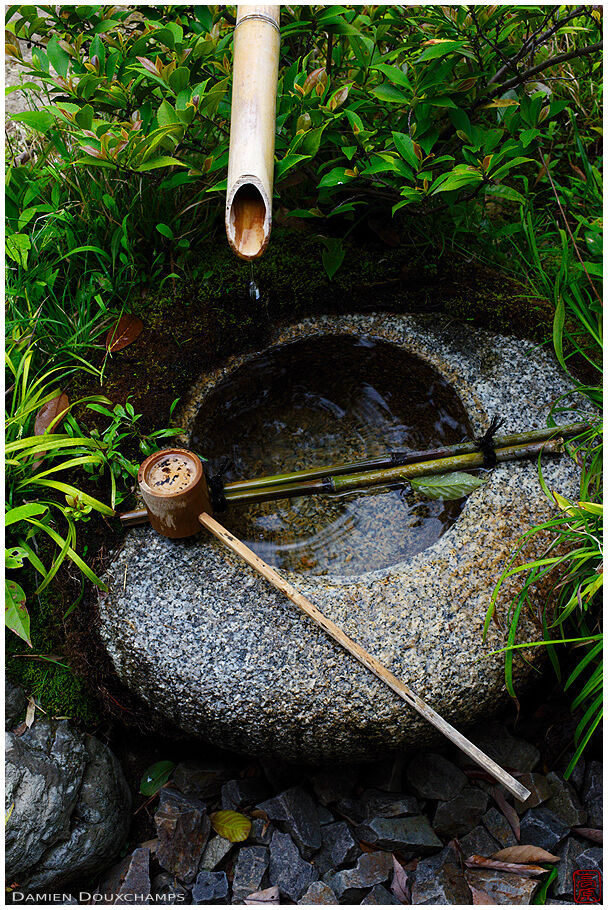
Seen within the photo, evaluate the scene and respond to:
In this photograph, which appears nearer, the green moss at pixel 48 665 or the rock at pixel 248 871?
the rock at pixel 248 871

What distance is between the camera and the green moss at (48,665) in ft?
6.86

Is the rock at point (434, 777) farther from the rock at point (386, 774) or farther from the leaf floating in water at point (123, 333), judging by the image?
the leaf floating in water at point (123, 333)

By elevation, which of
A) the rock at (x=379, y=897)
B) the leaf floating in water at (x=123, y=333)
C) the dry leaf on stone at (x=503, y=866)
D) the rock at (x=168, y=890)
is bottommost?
the rock at (x=168, y=890)

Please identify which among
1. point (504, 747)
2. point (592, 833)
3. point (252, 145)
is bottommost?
point (592, 833)

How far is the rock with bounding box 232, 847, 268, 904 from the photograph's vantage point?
6.53 feet

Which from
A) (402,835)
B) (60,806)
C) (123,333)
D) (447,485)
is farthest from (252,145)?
(402,835)

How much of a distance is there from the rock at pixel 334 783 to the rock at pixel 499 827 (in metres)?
0.44

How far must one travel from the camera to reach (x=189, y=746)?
2295 millimetres

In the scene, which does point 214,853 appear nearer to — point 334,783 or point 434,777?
Result: point 334,783

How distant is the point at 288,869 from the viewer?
2.02 meters

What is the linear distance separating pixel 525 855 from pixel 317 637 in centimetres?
98

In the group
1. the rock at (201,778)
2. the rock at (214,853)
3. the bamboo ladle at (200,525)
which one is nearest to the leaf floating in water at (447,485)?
the bamboo ladle at (200,525)

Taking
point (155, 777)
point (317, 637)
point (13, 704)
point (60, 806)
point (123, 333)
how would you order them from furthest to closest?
point (123, 333) < point (155, 777) < point (13, 704) < point (60, 806) < point (317, 637)

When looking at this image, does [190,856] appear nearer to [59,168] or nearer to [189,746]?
[189,746]
